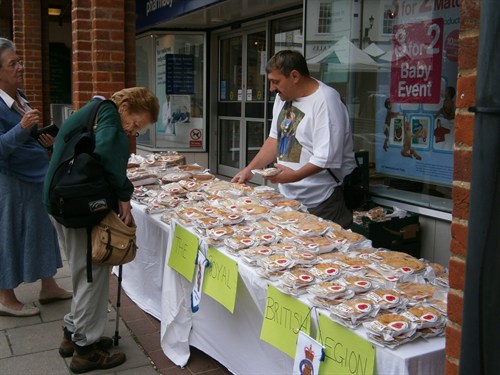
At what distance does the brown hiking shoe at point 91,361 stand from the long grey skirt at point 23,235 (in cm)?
109

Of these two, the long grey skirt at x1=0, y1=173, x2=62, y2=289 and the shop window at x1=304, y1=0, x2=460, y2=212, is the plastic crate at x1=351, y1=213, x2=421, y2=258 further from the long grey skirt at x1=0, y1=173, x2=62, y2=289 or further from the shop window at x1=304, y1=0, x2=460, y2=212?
the long grey skirt at x1=0, y1=173, x2=62, y2=289

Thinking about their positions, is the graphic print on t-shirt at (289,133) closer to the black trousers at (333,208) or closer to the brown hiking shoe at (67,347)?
the black trousers at (333,208)

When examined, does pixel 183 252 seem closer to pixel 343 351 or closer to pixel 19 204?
pixel 343 351

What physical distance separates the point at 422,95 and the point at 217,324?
9.56 feet

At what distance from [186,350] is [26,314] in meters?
1.50

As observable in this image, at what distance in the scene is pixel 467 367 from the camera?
58.8 inches

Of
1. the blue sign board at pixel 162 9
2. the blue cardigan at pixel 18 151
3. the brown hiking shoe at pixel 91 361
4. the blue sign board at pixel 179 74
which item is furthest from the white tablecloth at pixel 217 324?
the blue sign board at pixel 179 74

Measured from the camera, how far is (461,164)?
5.48 ft

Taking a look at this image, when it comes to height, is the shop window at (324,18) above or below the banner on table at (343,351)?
above

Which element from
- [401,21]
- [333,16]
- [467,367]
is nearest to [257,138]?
[333,16]

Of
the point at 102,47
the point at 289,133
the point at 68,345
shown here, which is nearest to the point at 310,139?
the point at 289,133

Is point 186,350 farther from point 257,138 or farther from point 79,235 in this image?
point 257,138

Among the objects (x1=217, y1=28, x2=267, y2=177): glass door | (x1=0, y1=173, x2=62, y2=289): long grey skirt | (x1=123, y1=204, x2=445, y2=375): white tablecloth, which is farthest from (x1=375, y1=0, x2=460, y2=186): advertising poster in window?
(x1=217, y1=28, x2=267, y2=177): glass door

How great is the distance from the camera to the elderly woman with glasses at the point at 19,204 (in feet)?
13.4
